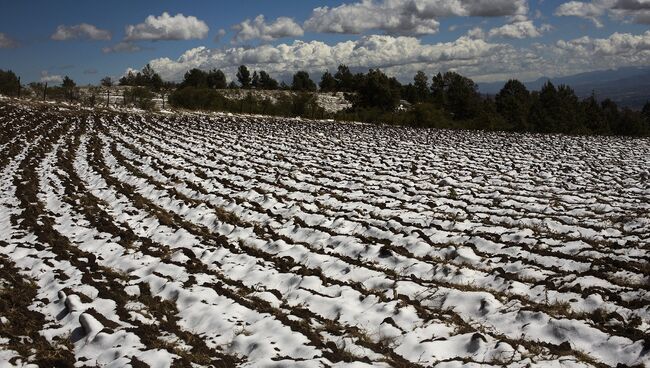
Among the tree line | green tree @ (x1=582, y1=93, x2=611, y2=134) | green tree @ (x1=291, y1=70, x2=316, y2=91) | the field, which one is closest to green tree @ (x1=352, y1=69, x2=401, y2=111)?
the tree line

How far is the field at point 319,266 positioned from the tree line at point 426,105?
1424 inches

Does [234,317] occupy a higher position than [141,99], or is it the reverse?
[141,99]

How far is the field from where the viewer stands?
213 inches

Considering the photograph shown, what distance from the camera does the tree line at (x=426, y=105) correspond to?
52.2 m

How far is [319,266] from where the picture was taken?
8.12 m

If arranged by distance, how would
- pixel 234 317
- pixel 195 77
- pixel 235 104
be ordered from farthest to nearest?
pixel 195 77, pixel 235 104, pixel 234 317

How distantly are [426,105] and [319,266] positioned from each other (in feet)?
146

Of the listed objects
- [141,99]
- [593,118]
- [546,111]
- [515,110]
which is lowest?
[593,118]

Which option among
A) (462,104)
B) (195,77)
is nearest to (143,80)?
(195,77)

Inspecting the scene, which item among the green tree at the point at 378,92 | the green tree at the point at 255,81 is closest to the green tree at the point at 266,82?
the green tree at the point at 255,81

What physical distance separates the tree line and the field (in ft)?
119

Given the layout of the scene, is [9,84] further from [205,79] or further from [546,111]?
[546,111]

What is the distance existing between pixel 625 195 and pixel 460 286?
9.22 meters

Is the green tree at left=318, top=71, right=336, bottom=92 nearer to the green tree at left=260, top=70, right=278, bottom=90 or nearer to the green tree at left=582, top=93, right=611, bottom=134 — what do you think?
the green tree at left=260, top=70, right=278, bottom=90
